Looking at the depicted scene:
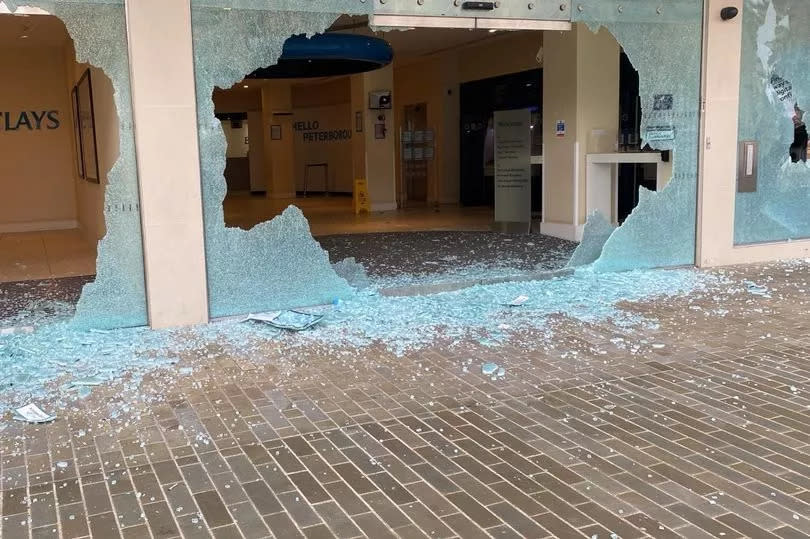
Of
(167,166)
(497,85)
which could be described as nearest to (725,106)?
(167,166)

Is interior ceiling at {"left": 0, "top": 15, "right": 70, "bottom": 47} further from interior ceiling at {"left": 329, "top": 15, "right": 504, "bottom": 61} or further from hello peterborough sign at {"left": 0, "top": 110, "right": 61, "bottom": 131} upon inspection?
interior ceiling at {"left": 329, "top": 15, "right": 504, "bottom": 61}

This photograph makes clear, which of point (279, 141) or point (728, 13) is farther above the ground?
point (728, 13)

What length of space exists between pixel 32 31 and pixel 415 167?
10078 mm

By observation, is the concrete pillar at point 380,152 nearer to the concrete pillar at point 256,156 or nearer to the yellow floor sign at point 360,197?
the yellow floor sign at point 360,197

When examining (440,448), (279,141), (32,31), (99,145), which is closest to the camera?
(440,448)

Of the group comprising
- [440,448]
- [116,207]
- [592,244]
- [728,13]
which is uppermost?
[728,13]

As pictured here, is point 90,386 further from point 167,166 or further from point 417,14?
point 417,14

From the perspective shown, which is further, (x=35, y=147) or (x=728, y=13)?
(x=35, y=147)

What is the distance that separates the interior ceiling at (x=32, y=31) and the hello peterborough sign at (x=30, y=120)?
50.7 inches

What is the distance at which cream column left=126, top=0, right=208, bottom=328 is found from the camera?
5.75 m

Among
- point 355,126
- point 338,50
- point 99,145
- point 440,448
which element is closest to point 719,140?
point 440,448

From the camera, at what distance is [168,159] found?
5.94 m

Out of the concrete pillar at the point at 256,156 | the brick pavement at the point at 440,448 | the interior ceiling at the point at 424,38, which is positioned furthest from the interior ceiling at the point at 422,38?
the concrete pillar at the point at 256,156

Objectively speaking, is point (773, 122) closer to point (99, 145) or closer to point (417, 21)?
point (417, 21)
